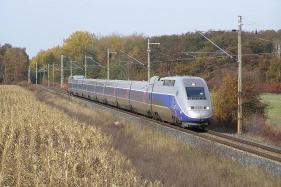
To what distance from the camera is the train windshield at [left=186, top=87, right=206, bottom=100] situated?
78.2 feet

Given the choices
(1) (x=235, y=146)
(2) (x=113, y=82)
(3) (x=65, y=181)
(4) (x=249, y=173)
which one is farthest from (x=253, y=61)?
(3) (x=65, y=181)

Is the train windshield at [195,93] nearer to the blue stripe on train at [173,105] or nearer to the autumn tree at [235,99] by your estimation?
the blue stripe on train at [173,105]

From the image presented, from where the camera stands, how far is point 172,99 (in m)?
25.1

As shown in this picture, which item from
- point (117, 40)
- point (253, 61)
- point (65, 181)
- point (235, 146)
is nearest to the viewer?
point (65, 181)

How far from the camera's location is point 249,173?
541 inches

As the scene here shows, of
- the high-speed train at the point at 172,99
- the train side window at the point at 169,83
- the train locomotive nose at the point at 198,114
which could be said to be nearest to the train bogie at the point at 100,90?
the high-speed train at the point at 172,99

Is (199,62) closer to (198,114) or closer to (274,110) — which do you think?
(274,110)

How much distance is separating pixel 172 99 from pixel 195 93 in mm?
1629

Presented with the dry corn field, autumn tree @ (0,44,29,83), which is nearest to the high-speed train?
the dry corn field

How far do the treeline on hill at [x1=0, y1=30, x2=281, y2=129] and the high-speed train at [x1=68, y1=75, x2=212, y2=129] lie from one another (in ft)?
8.18

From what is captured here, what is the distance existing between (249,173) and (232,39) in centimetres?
5862

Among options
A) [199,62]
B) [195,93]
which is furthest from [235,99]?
[199,62]

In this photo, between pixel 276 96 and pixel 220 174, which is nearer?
pixel 220 174

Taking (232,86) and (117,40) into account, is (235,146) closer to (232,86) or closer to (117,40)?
(232,86)
